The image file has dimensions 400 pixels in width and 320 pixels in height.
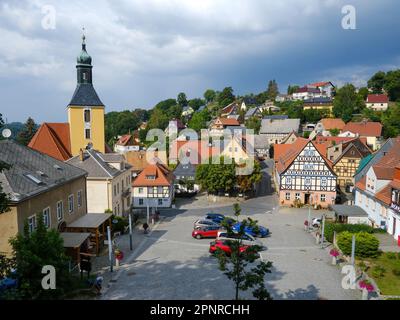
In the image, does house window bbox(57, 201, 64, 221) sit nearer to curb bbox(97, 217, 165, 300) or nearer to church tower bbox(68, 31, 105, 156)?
curb bbox(97, 217, 165, 300)

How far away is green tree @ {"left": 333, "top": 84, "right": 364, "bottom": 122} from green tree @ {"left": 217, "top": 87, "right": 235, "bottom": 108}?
59582 millimetres

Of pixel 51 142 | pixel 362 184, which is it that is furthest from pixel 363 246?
pixel 51 142

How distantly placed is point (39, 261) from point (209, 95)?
181 meters

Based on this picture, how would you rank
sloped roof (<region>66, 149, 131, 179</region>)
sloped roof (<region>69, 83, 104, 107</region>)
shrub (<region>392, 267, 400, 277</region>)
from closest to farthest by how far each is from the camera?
shrub (<region>392, 267, 400, 277</region>), sloped roof (<region>66, 149, 131, 179</region>), sloped roof (<region>69, 83, 104, 107</region>)

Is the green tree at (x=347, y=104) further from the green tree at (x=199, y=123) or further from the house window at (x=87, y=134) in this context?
the house window at (x=87, y=134)

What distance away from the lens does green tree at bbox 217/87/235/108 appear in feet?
524

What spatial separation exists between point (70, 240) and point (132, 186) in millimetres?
23600

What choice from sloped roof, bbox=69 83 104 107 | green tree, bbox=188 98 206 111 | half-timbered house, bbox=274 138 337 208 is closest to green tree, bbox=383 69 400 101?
half-timbered house, bbox=274 138 337 208

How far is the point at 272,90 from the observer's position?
567ft

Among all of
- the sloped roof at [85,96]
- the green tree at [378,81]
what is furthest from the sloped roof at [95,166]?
the green tree at [378,81]

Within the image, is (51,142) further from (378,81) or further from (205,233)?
(378,81)

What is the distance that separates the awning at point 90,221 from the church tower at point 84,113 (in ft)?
58.8
